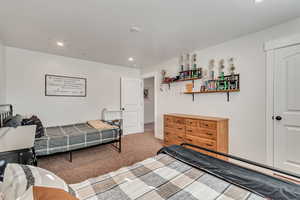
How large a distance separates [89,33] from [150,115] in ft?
17.9

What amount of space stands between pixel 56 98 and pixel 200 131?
3682 mm

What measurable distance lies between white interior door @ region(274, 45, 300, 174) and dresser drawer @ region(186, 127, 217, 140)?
0.90 metres

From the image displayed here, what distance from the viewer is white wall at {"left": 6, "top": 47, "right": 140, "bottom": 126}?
2.97 metres

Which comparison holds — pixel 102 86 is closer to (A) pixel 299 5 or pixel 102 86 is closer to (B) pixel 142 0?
(B) pixel 142 0

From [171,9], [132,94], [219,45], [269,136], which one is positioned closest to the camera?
[171,9]

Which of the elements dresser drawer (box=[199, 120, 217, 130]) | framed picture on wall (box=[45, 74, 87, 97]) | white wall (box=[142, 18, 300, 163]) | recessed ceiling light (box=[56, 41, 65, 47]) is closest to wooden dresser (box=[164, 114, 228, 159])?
dresser drawer (box=[199, 120, 217, 130])

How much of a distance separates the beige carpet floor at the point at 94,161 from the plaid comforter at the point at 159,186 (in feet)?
4.49

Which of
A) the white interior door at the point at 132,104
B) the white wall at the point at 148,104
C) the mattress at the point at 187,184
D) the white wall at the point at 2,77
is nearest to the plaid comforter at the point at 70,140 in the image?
the white wall at the point at 2,77

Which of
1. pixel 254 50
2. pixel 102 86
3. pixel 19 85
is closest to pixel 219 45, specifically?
pixel 254 50

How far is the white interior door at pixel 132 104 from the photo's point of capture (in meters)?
4.51

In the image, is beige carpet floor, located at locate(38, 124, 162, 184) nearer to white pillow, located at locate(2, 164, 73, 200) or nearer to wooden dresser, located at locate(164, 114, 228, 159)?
wooden dresser, located at locate(164, 114, 228, 159)

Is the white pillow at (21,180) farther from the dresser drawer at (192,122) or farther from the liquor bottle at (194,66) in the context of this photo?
the liquor bottle at (194,66)

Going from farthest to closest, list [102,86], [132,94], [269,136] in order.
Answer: [132,94]
[102,86]
[269,136]

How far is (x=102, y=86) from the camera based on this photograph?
4.20 metres
